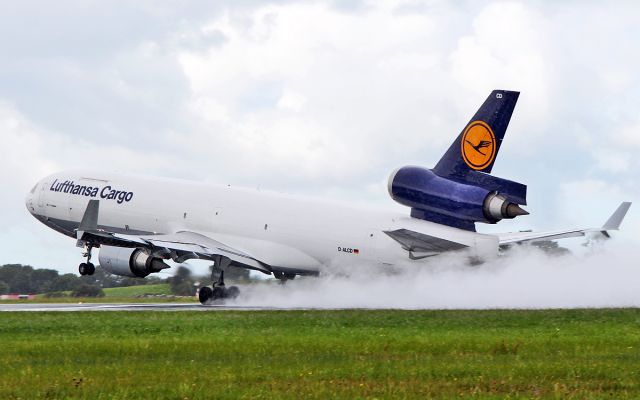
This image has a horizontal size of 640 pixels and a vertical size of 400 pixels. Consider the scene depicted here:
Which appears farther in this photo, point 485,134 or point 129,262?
point 129,262

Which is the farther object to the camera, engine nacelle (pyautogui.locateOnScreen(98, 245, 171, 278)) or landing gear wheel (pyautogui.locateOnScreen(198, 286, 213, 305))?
landing gear wheel (pyautogui.locateOnScreen(198, 286, 213, 305))

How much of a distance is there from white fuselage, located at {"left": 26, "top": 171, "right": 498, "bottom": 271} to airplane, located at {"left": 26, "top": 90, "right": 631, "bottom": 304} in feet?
0.19

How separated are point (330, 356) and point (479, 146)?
24.5 metres

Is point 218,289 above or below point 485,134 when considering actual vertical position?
below

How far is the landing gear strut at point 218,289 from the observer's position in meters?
57.7

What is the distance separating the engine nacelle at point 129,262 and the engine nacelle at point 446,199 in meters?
13.0

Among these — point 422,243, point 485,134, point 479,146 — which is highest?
point 485,134

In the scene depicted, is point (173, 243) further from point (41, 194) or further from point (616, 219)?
point (616, 219)

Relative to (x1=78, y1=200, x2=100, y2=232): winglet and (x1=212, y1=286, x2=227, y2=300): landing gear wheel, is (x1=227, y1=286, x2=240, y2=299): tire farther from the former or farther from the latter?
(x1=78, y1=200, x2=100, y2=232): winglet

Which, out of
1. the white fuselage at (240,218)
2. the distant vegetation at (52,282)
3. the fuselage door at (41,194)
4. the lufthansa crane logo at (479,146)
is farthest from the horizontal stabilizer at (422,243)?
the distant vegetation at (52,282)

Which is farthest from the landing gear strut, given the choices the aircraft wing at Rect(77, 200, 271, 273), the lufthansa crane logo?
the lufthansa crane logo

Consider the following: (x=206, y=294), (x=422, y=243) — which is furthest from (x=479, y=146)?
(x=206, y=294)

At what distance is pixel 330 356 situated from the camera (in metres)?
25.6

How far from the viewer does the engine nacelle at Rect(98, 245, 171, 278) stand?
54.6 metres
